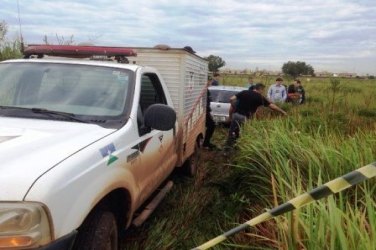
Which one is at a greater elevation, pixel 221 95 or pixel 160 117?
pixel 160 117

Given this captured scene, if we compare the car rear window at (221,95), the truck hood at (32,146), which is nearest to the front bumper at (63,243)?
the truck hood at (32,146)

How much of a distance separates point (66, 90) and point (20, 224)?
6.18 ft

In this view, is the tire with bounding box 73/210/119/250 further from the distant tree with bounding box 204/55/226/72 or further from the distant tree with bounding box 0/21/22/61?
the distant tree with bounding box 204/55/226/72

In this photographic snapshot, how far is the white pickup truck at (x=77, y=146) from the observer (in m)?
2.22

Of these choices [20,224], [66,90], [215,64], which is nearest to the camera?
[20,224]

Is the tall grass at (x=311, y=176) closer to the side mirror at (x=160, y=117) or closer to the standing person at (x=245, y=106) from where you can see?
the standing person at (x=245, y=106)

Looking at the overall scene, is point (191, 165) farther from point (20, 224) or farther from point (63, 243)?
point (20, 224)

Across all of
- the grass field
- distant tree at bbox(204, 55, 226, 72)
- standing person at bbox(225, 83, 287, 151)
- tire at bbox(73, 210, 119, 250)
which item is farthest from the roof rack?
distant tree at bbox(204, 55, 226, 72)

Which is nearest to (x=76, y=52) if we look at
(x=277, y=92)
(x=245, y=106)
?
(x=245, y=106)

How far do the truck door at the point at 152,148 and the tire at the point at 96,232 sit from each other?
0.70 m

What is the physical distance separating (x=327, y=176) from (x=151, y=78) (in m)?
2.08

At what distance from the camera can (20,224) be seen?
7.07 ft

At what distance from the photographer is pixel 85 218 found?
272cm

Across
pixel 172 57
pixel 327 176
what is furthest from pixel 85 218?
pixel 172 57
